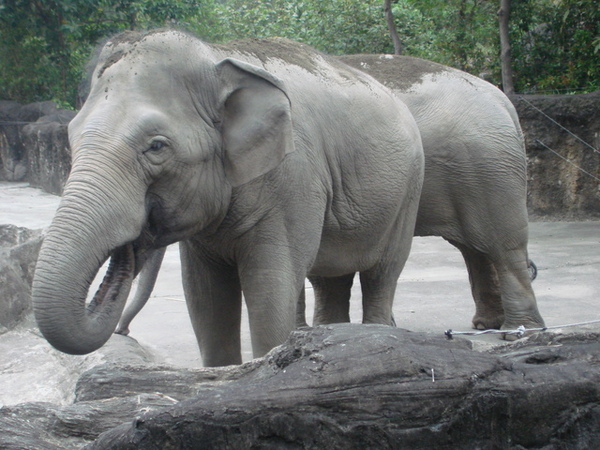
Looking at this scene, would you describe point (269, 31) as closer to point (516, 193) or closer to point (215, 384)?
point (516, 193)

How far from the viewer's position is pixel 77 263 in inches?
112

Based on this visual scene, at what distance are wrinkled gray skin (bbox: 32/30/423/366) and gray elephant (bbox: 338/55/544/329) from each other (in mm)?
764

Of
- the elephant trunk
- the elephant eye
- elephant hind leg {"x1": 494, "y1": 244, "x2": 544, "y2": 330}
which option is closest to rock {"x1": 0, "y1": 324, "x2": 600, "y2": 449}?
the elephant trunk

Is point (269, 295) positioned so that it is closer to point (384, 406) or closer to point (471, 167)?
point (384, 406)

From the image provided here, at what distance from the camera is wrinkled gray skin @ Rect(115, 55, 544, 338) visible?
538 centimetres

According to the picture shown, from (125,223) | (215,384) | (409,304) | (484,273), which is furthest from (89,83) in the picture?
(409,304)

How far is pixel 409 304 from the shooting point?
23.4 ft

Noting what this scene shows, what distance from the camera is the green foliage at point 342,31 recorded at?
12953 mm

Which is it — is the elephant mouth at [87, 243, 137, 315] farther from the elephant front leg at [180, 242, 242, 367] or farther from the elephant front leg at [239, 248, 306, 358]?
the elephant front leg at [180, 242, 242, 367]

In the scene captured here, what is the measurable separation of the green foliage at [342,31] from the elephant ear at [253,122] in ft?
22.9

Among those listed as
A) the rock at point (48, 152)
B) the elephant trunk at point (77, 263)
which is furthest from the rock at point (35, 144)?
the elephant trunk at point (77, 263)

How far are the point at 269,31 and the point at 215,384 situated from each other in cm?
1726

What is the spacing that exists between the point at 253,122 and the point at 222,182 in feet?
0.94

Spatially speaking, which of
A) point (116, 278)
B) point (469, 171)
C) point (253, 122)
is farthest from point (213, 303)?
point (469, 171)
